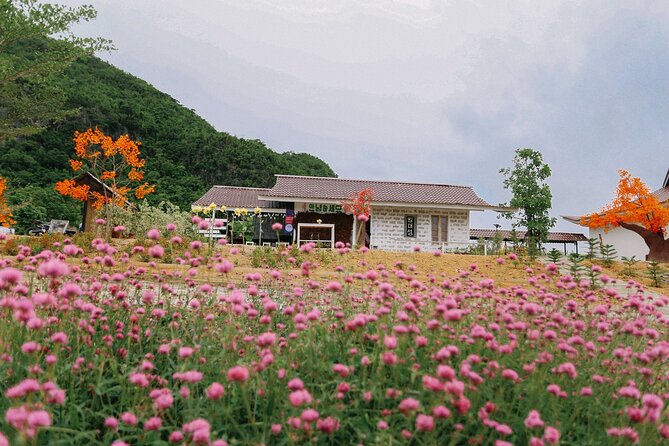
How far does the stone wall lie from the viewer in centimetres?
2219

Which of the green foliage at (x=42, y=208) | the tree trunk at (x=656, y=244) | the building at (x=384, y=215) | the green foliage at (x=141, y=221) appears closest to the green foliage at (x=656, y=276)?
the tree trunk at (x=656, y=244)

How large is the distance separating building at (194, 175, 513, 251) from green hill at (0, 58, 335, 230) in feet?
45.8

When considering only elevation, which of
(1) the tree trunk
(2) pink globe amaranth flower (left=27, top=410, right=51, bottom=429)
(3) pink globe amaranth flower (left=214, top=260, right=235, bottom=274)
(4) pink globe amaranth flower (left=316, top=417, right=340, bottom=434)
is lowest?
(4) pink globe amaranth flower (left=316, top=417, right=340, bottom=434)

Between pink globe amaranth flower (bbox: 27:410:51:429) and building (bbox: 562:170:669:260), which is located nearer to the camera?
pink globe amaranth flower (bbox: 27:410:51:429)

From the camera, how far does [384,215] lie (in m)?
22.5

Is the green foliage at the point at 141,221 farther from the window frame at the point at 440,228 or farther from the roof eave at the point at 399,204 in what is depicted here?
the window frame at the point at 440,228

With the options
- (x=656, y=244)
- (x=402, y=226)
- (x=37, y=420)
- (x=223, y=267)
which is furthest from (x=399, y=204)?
(x=37, y=420)

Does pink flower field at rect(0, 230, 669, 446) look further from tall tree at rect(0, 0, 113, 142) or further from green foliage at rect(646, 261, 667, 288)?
tall tree at rect(0, 0, 113, 142)

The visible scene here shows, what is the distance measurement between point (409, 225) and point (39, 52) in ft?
56.1

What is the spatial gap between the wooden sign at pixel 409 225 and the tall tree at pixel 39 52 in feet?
48.3

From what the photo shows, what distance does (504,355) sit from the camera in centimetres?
210

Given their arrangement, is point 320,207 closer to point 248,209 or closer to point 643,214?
point 248,209

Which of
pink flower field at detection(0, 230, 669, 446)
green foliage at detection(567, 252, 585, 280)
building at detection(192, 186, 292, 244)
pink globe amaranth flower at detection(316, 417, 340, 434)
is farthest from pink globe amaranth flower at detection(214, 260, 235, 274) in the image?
building at detection(192, 186, 292, 244)

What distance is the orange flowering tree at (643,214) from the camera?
17.2 meters
